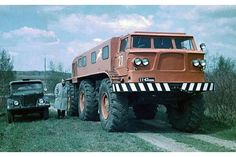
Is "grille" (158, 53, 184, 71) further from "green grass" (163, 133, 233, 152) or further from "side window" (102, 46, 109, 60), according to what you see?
"side window" (102, 46, 109, 60)

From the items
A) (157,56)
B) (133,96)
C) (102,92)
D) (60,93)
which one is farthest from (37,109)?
(157,56)

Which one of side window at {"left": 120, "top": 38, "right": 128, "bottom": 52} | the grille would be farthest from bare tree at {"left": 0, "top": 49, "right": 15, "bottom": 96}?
the grille

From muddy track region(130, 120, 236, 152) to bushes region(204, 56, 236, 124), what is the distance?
0.70 meters

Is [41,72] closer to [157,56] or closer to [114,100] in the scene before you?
[114,100]

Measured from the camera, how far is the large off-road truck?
6.66 meters

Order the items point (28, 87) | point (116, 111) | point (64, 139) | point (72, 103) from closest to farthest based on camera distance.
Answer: point (64, 139) → point (116, 111) → point (28, 87) → point (72, 103)

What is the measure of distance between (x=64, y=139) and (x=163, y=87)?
4.78 ft

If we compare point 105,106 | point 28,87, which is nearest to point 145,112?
point 105,106

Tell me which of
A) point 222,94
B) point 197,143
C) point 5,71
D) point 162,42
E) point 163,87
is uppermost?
point 162,42

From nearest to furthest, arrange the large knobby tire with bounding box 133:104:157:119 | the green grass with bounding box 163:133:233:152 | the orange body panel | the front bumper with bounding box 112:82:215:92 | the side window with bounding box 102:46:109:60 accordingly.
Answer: the green grass with bounding box 163:133:233:152 < the front bumper with bounding box 112:82:215:92 < the orange body panel < the side window with bounding box 102:46:109:60 < the large knobby tire with bounding box 133:104:157:119

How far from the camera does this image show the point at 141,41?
6883mm

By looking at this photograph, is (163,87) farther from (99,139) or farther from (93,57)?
(93,57)

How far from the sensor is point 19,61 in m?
6.61

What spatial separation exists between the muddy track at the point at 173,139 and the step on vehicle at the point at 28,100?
5.88 ft
